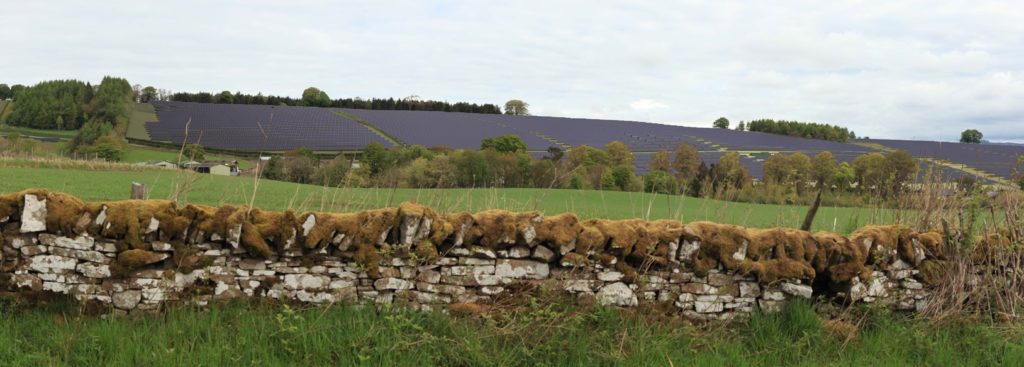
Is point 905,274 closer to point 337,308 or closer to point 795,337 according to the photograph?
point 795,337

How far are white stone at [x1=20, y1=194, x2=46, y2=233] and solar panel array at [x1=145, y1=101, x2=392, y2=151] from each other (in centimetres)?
4223

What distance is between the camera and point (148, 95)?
90.1 m

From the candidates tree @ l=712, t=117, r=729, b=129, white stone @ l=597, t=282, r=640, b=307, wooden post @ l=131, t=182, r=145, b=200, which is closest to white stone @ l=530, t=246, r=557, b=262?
white stone @ l=597, t=282, r=640, b=307

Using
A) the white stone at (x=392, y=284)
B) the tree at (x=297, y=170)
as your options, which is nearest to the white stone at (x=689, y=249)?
the white stone at (x=392, y=284)

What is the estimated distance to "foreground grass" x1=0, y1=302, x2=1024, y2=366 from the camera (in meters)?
4.80

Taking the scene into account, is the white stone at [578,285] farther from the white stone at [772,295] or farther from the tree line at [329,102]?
the tree line at [329,102]

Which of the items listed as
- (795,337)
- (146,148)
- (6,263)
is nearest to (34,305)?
(6,263)

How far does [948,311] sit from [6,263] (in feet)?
29.3

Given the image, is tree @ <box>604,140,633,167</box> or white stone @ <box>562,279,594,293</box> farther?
tree @ <box>604,140,633,167</box>

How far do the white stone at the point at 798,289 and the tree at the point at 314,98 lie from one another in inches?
3810

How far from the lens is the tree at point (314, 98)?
99062 millimetres

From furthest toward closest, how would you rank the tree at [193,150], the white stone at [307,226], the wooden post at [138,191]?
the wooden post at [138,191] → the tree at [193,150] → the white stone at [307,226]

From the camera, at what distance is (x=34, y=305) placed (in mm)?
5410

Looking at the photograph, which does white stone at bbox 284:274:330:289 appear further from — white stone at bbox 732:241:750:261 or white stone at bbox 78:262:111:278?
white stone at bbox 732:241:750:261
